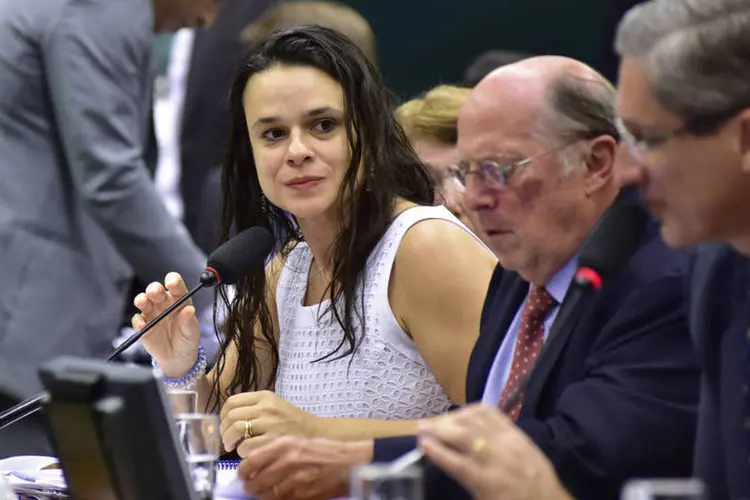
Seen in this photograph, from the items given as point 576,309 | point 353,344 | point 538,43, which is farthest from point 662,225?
point 538,43

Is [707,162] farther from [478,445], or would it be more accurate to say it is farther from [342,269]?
[342,269]

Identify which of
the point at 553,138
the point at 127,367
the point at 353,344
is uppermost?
the point at 553,138

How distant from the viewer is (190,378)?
2.69 meters

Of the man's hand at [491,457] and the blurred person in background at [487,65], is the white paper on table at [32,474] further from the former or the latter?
the blurred person in background at [487,65]

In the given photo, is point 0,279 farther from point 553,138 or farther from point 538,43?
point 538,43

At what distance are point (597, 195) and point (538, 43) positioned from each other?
4.23 metres

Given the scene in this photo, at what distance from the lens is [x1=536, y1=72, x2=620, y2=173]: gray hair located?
212cm

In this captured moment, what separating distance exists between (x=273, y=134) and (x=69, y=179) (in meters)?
1.05

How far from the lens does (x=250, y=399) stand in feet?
7.52

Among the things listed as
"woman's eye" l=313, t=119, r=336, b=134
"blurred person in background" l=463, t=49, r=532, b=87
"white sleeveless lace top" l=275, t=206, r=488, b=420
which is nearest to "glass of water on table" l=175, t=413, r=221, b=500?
"white sleeveless lace top" l=275, t=206, r=488, b=420

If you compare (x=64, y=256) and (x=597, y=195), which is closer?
(x=597, y=195)

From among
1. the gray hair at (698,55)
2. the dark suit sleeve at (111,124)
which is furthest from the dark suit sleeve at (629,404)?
the dark suit sleeve at (111,124)

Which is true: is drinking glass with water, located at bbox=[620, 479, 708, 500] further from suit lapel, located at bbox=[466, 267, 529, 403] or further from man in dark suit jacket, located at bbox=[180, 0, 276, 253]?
man in dark suit jacket, located at bbox=[180, 0, 276, 253]

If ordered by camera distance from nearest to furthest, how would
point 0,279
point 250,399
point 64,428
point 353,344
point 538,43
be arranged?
1. point 64,428
2. point 250,399
3. point 353,344
4. point 0,279
5. point 538,43
